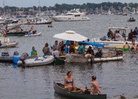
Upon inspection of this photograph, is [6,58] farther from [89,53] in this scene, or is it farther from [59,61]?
[89,53]

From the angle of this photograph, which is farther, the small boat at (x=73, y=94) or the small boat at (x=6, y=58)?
the small boat at (x=6, y=58)

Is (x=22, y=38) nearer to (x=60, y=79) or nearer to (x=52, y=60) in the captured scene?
(x=52, y=60)

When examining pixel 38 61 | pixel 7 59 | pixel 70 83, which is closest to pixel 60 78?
pixel 38 61

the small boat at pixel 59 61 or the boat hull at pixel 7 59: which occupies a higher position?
the small boat at pixel 59 61

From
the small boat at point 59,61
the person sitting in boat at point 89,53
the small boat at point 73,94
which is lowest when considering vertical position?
the small boat at point 59,61

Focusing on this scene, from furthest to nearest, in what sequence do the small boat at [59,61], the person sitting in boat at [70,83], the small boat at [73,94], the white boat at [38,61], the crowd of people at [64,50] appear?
the crowd of people at [64,50], the small boat at [59,61], the white boat at [38,61], the person sitting in boat at [70,83], the small boat at [73,94]

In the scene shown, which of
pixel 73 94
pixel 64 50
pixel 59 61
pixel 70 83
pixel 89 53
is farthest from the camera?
pixel 64 50

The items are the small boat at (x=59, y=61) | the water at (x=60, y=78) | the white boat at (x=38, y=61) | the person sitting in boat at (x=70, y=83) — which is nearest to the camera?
the person sitting in boat at (x=70, y=83)

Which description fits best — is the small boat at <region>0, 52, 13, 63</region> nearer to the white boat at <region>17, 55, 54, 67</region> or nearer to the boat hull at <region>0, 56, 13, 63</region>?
the boat hull at <region>0, 56, 13, 63</region>

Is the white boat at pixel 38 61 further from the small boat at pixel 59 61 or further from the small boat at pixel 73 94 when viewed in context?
the small boat at pixel 73 94

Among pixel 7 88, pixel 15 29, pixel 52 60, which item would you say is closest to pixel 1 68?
pixel 52 60

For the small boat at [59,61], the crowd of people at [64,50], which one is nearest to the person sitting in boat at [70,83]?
the small boat at [59,61]

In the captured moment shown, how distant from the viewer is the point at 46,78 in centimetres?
3162

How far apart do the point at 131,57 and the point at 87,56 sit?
6685mm
